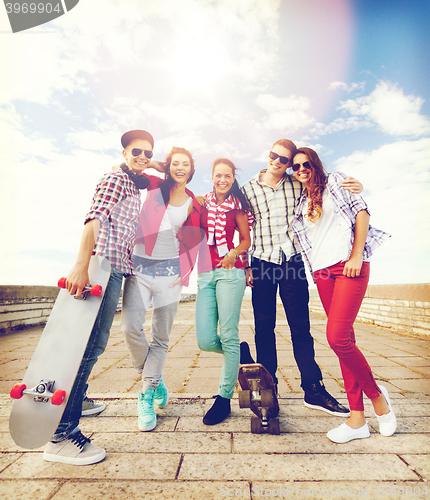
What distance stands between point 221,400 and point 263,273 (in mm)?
1042

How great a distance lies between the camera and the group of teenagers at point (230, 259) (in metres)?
2.02

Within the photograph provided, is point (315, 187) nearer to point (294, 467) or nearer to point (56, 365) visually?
point (294, 467)

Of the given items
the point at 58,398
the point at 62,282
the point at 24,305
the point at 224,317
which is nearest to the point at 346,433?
the point at 224,317

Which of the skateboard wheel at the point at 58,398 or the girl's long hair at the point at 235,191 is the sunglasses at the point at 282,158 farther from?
the skateboard wheel at the point at 58,398

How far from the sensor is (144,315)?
2.34m

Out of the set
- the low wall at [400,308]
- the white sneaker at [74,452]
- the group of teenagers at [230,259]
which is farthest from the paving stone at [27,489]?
the low wall at [400,308]

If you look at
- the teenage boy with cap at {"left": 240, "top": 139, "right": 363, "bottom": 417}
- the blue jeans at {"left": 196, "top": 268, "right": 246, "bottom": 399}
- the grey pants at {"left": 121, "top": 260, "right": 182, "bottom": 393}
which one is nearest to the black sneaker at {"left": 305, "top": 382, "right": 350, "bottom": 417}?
the teenage boy with cap at {"left": 240, "top": 139, "right": 363, "bottom": 417}

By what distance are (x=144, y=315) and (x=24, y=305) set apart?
575 centimetres

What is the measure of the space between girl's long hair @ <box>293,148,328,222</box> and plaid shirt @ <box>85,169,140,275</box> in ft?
4.37

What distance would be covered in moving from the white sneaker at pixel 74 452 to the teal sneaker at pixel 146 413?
365 mm

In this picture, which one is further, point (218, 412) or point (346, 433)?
point (218, 412)

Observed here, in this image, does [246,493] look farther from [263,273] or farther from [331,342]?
[263,273]

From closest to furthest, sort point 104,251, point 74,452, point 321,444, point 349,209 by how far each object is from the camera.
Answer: point 74,452, point 321,444, point 104,251, point 349,209

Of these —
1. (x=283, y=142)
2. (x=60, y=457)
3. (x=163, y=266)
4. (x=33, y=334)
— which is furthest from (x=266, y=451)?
(x=33, y=334)
